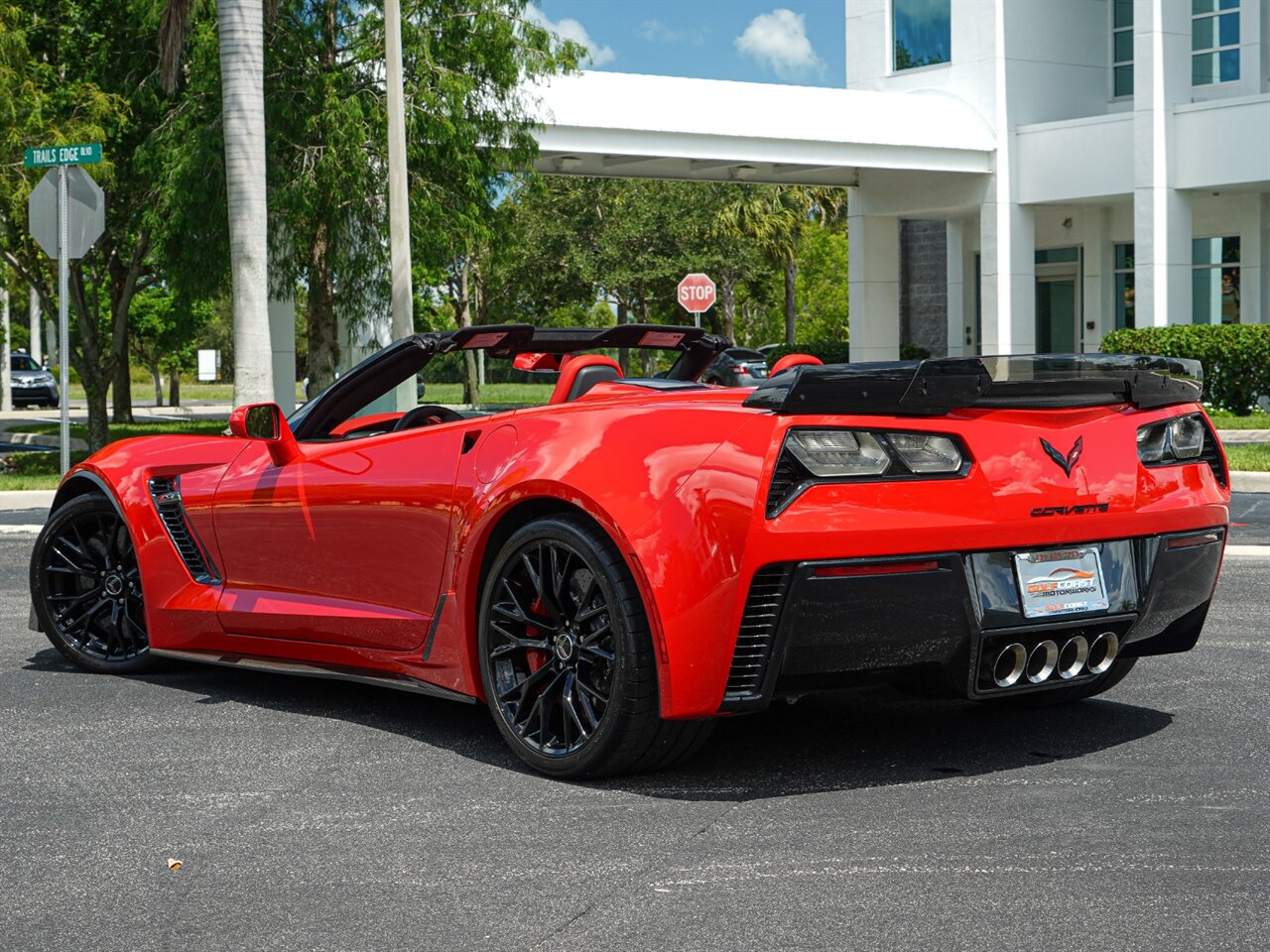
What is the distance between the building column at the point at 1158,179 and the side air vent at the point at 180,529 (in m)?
26.5

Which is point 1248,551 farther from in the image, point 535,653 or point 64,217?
point 64,217

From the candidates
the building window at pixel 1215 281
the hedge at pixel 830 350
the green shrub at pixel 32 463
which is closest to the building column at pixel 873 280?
the hedge at pixel 830 350

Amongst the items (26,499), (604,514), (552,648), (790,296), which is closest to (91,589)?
(552,648)

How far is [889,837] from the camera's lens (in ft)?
14.7

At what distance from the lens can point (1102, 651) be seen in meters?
5.15

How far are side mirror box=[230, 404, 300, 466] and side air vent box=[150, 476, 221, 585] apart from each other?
1.70ft

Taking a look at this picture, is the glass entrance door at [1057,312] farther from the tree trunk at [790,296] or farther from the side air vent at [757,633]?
the side air vent at [757,633]

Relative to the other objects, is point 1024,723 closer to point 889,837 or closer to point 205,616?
point 889,837

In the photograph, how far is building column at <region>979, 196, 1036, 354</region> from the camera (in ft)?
111

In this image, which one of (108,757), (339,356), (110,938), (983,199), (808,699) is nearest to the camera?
(110,938)

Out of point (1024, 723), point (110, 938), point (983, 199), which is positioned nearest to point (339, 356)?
point (983, 199)

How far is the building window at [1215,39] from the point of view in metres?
32.7

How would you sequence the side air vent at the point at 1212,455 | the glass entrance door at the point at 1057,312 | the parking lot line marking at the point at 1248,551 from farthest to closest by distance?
the glass entrance door at the point at 1057,312, the parking lot line marking at the point at 1248,551, the side air vent at the point at 1212,455

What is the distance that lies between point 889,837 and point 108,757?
260cm
